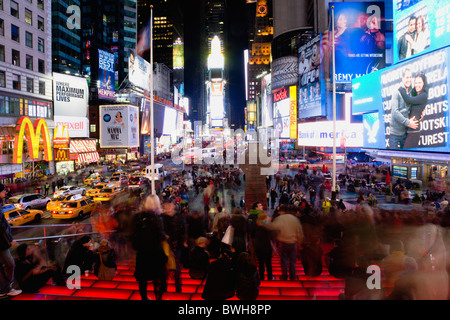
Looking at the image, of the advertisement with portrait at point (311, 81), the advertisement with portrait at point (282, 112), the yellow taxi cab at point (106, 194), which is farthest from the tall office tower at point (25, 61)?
the advertisement with portrait at point (282, 112)

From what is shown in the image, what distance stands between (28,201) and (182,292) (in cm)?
2024

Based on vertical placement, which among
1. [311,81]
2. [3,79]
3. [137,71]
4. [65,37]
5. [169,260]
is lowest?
[169,260]

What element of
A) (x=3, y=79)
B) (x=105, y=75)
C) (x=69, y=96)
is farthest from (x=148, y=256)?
(x=105, y=75)

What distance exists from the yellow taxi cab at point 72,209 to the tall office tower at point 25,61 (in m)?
17.5

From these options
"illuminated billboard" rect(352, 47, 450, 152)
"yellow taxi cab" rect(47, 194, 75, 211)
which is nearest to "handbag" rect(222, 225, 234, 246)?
"illuminated billboard" rect(352, 47, 450, 152)

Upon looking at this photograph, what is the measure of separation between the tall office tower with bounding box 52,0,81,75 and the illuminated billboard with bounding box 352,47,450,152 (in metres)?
65.4

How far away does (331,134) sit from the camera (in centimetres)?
4347

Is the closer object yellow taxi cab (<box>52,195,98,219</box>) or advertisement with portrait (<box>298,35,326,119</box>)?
yellow taxi cab (<box>52,195,98,219</box>)

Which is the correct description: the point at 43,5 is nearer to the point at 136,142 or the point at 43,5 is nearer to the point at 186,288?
the point at 136,142

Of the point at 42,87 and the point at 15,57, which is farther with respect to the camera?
the point at 42,87

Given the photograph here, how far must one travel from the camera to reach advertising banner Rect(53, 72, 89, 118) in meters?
38.9

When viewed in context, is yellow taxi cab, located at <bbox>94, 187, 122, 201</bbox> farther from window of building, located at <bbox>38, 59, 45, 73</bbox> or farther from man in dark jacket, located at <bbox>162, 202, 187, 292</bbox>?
window of building, located at <bbox>38, 59, 45, 73</bbox>

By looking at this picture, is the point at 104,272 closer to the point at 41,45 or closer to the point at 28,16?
the point at 28,16

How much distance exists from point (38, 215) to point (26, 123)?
16.0 metres
